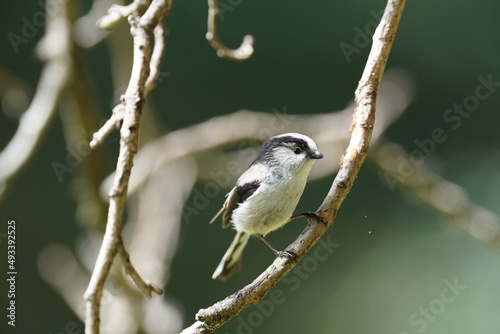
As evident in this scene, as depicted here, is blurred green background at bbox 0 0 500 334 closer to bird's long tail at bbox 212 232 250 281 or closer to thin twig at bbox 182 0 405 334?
bird's long tail at bbox 212 232 250 281

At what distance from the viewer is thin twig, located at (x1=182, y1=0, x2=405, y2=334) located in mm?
1403

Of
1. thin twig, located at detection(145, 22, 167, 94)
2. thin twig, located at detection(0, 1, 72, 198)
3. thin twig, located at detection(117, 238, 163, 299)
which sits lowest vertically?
thin twig, located at detection(0, 1, 72, 198)

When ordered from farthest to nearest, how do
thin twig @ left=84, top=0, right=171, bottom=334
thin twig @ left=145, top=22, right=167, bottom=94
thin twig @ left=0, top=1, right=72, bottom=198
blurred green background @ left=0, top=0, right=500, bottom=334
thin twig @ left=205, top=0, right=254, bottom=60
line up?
blurred green background @ left=0, top=0, right=500, bottom=334 → thin twig @ left=0, top=1, right=72, bottom=198 → thin twig @ left=205, top=0, right=254, bottom=60 → thin twig @ left=145, top=22, right=167, bottom=94 → thin twig @ left=84, top=0, right=171, bottom=334

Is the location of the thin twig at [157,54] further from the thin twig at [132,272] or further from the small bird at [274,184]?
the small bird at [274,184]

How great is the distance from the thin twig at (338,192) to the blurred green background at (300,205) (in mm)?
3083

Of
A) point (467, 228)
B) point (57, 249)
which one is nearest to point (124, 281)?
point (57, 249)

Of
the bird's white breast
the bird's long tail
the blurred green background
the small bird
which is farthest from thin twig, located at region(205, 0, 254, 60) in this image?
the blurred green background

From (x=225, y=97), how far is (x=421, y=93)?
6.06 ft

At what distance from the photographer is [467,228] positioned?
3.50m

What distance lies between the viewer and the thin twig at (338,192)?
1.40 meters

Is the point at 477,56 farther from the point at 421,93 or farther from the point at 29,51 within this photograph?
the point at 29,51

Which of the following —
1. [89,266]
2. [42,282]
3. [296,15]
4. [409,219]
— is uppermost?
[296,15]

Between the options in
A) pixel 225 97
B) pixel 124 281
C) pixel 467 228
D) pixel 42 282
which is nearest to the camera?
pixel 124 281

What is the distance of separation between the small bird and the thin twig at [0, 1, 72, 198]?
1388 millimetres
